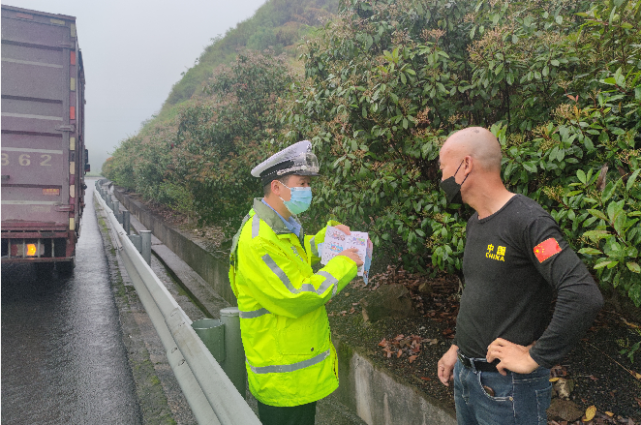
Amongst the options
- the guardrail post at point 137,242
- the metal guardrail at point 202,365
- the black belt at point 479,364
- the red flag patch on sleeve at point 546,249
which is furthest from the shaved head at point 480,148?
the guardrail post at point 137,242

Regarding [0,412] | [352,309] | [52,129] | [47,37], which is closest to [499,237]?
[352,309]

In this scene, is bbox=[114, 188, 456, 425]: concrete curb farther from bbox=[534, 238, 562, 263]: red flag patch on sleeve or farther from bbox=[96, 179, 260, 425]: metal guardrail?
bbox=[534, 238, 562, 263]: red flag patch on sleeve

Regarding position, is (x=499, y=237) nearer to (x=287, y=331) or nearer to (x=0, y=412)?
(x=287, y=331)

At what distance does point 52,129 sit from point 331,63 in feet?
17.6

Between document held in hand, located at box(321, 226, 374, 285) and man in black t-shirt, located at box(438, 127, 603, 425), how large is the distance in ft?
1.97

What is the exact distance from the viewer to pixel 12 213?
22.8 feet

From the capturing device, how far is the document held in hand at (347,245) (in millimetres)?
2330

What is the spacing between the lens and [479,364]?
1.75 meters

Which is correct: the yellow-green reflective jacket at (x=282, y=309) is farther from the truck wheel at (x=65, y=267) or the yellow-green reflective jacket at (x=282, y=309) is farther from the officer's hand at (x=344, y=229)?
the truck wheel at (x=65, y=267)

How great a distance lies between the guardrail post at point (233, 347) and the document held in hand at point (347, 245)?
66cm

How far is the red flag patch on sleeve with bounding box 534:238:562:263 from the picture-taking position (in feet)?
4.77

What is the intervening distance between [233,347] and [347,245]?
0.95 meters

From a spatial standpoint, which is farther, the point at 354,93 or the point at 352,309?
the point at 352,309

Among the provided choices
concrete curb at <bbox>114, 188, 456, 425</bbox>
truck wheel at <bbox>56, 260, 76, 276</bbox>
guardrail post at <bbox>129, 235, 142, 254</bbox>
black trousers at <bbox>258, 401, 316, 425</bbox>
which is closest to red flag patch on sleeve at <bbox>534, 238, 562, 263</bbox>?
black trousers at <bbox>258, 401, 316, 425</bbox>
